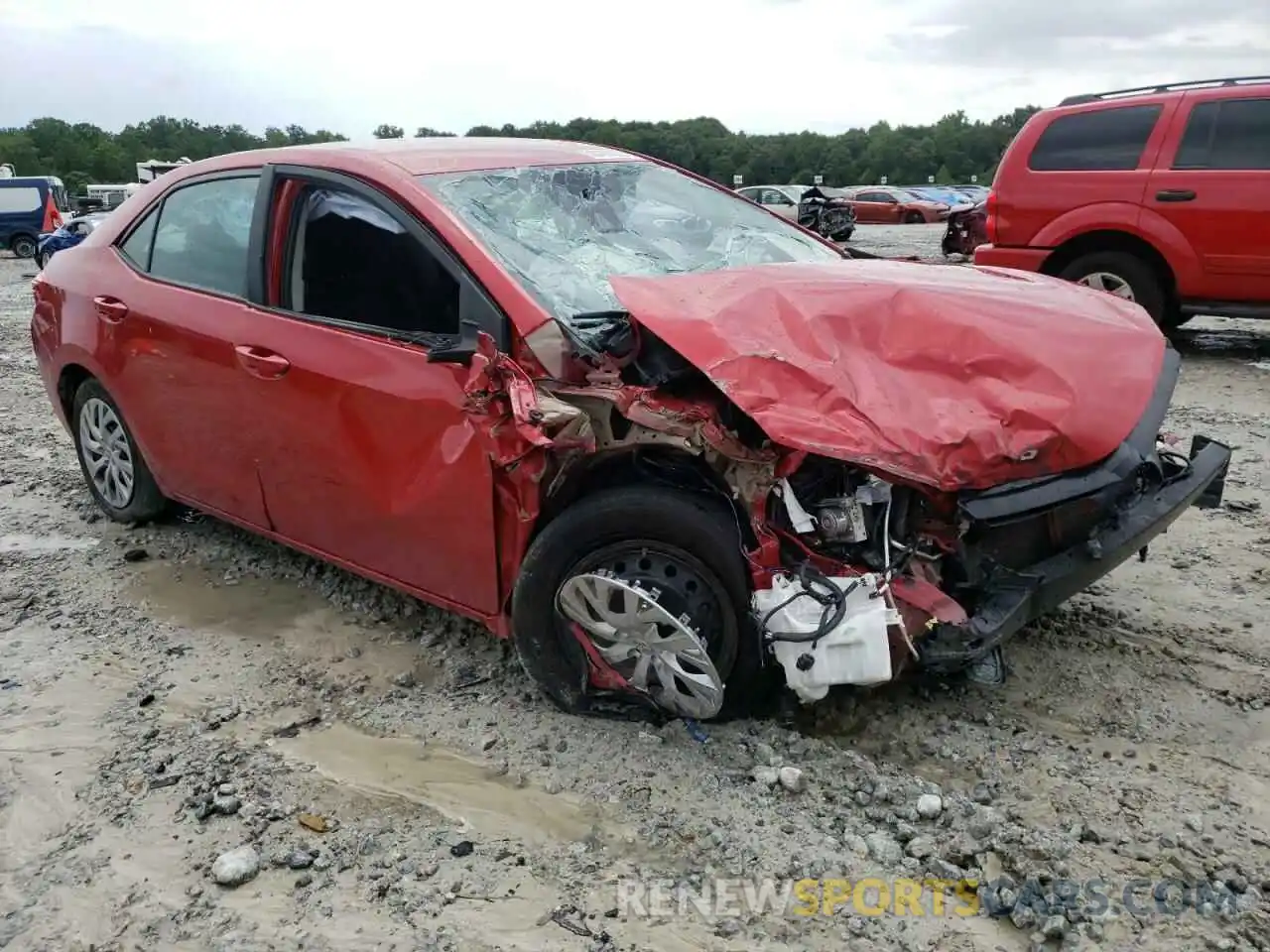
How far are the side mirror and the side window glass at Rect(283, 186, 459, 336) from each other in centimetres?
9

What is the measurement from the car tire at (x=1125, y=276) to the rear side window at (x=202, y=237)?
596 centimetres

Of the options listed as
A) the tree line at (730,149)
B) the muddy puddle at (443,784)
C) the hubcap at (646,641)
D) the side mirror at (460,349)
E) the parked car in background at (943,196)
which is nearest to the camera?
the muddy puddle at (443,784)

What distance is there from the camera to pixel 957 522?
8.96 ft

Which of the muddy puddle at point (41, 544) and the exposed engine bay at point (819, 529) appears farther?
the muddy puddle at point (41, 544)

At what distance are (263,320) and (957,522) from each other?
2387mm

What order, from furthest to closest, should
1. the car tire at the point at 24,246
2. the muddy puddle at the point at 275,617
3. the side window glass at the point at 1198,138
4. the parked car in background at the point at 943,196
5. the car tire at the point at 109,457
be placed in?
the parked car in background at the point at 943,196 < the car tire at the point at 24,246 < the side window glass at the point at 1198,138 < the car tire at the point at 109,457 < the muddy puddle at the point at 275,617

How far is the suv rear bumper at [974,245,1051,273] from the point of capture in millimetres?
8188

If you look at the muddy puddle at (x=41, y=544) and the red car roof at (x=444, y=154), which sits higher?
the red car roof at (x=444, y=154)

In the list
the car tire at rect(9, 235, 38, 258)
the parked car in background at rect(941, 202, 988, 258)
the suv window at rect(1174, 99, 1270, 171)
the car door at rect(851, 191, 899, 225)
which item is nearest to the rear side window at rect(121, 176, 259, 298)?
the suv window at rect(1174, 99, 1270, 171)

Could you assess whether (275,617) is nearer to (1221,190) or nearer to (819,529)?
(819,529)

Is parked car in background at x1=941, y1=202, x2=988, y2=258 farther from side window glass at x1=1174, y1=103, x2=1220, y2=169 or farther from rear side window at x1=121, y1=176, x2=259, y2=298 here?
rear side window at x1=121, y1=176, x2=259, y2=298

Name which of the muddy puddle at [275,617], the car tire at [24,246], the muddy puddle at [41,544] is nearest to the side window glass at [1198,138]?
the muddy puddle at [275,617]

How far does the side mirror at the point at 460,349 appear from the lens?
3039mm

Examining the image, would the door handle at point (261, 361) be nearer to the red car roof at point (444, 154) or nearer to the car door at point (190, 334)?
the car door at point (190, 334)
